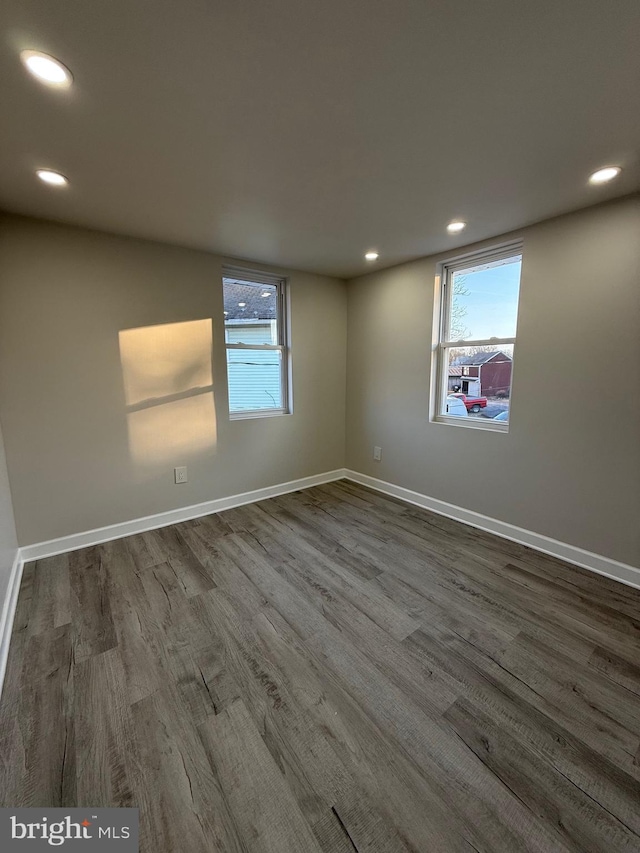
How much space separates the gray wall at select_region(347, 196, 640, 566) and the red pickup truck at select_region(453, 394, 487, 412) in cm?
21

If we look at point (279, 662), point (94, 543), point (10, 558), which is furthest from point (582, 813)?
point (94, 543)

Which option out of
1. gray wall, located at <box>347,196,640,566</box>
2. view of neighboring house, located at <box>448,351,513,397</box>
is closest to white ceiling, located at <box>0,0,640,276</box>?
gray wall, located at <box>347,196,640,566</box>

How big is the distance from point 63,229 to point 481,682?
11.9 ft

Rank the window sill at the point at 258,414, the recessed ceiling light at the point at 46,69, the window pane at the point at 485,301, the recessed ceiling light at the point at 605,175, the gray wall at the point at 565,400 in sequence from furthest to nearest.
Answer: the window sill at the point at 258,414, the window pane at the point at 485,301, the gray wall at the point at 565,400, the recessed ceiling light at the point at 605,175, the recessed ceiling light at the point at 46,69

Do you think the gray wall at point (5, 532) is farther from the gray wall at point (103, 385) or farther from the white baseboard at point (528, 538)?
the white baseboard at point (528, 538)

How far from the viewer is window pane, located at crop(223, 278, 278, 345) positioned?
3295mm

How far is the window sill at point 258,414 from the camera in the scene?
341cm

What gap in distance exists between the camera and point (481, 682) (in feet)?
5.00

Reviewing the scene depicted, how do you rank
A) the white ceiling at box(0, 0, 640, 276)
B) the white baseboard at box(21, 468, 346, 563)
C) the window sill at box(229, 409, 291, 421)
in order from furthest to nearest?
the window sill at box(229, 409, 291, 421), the white baseboard at box(21, 468, 346, 563), the white ceiling at box(0, 0, 640, 276)

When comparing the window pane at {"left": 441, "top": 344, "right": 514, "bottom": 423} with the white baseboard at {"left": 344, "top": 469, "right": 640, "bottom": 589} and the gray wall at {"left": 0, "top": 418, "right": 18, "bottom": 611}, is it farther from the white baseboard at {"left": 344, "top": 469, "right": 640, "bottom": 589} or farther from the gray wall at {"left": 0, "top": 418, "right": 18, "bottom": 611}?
the gray wall at {"left": 0, "top": 418, "right": 18, "bottom": 611}

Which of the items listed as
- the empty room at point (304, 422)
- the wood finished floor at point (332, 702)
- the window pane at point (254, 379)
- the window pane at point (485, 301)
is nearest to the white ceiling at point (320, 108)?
the empty room at point (304, 422)

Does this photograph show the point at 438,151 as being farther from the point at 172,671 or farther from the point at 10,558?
the point at 10,558

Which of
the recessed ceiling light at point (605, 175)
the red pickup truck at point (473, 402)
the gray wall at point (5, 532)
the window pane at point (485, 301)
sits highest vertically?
the recessed ceiling light at point (605, 175)

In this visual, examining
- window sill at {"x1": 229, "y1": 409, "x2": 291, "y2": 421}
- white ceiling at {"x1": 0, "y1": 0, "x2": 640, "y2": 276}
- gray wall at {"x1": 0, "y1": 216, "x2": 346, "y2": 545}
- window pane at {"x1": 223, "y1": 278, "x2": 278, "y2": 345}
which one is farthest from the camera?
window sill at {"x1": 229, "y1": 409, "x2": 291, "y2": 421}
